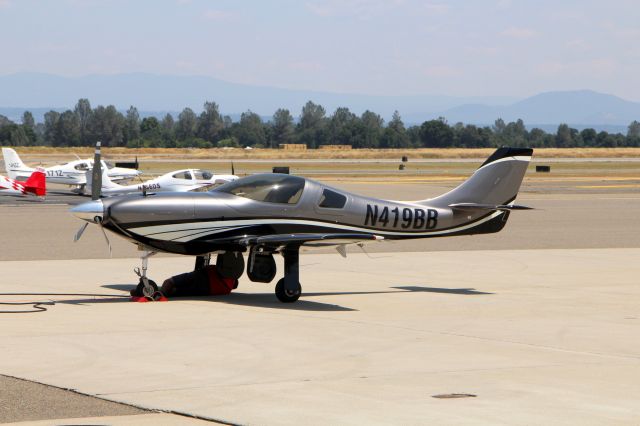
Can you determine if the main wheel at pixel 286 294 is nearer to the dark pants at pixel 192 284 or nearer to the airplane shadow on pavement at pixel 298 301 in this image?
the airplane shadow on pavement at pixel 298 301

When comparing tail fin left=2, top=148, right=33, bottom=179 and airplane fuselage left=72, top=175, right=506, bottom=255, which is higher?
airplane fuselage left=72, top=175, right=506, bottom=255

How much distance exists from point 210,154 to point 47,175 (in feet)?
278

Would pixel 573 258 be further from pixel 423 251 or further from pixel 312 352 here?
pixel 312 352

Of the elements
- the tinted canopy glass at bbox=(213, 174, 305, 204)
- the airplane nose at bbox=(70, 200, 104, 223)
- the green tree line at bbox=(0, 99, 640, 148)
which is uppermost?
the tinted canopy glass at bbox=(213, 174, 305, 204)

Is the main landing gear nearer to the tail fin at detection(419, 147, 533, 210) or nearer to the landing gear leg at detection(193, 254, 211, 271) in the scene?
the landing gear leg at detection(193, 254, 211, 271)

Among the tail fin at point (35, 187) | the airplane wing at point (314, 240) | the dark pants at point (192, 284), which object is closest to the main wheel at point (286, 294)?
the airplane wing at point (314, 240)

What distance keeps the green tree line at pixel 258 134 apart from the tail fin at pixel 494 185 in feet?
473

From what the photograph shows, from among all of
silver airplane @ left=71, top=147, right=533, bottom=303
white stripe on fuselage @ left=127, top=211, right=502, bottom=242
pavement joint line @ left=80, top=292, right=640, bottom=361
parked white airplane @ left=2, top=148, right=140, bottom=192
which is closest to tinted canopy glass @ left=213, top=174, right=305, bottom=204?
silver airplane @ left=71, top=147, right=533, bottom=303

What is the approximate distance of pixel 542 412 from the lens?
30.5ft

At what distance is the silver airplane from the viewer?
1650cm

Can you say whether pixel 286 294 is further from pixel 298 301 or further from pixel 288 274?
pixel 298 301

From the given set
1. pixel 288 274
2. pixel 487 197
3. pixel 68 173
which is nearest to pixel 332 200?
pixel 288 274

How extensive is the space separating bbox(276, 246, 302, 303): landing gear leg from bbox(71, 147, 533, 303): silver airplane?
0.02m

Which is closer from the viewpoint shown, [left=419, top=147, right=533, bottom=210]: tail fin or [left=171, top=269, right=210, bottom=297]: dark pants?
[left=171, top=269, right=210, bottom=297]: dark pants
